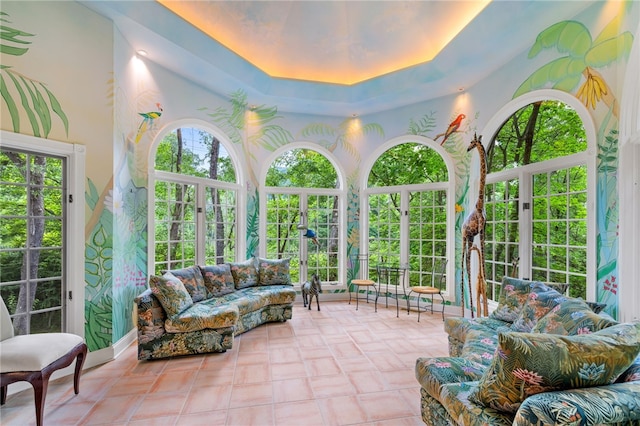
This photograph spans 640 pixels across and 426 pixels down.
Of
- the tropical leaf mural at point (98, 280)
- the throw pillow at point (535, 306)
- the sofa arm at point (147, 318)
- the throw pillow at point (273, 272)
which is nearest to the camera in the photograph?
the throw pillow at point (535, 306)

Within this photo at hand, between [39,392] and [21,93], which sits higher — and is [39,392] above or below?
below

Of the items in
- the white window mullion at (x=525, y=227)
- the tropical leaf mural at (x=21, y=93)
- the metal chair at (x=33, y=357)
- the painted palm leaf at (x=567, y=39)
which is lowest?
the metal chair at (x=33, y=357)

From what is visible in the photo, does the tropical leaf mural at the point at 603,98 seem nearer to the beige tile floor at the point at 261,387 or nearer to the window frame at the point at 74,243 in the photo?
the beige tile floor at the point at 261,387

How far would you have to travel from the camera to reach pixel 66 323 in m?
3.10

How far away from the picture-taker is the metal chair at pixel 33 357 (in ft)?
7.15

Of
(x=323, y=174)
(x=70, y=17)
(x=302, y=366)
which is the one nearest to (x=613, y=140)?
(x=302, y=366)

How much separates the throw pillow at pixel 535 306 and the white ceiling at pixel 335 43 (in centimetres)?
296

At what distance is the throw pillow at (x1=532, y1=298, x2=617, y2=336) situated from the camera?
192 cm

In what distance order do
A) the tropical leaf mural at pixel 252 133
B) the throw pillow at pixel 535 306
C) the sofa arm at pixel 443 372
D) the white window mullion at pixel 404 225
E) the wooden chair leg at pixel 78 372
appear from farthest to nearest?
1. the white window mullion at pixel 404 225
2. the tropical leaf mural at pixel 252 133
3. the wooden chair leg at pixel 78 372
4. the throw pillow at pixel 535 306
5. the sofa arm at pixel 443 372

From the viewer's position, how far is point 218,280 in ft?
14.8

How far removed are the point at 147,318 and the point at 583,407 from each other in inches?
142

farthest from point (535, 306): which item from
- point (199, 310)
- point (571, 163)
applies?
point (199, 310)

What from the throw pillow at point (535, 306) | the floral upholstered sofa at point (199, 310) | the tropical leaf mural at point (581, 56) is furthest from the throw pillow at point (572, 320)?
the floral upholstered sofa at point (199, 310)

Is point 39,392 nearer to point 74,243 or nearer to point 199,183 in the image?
point 74,243
